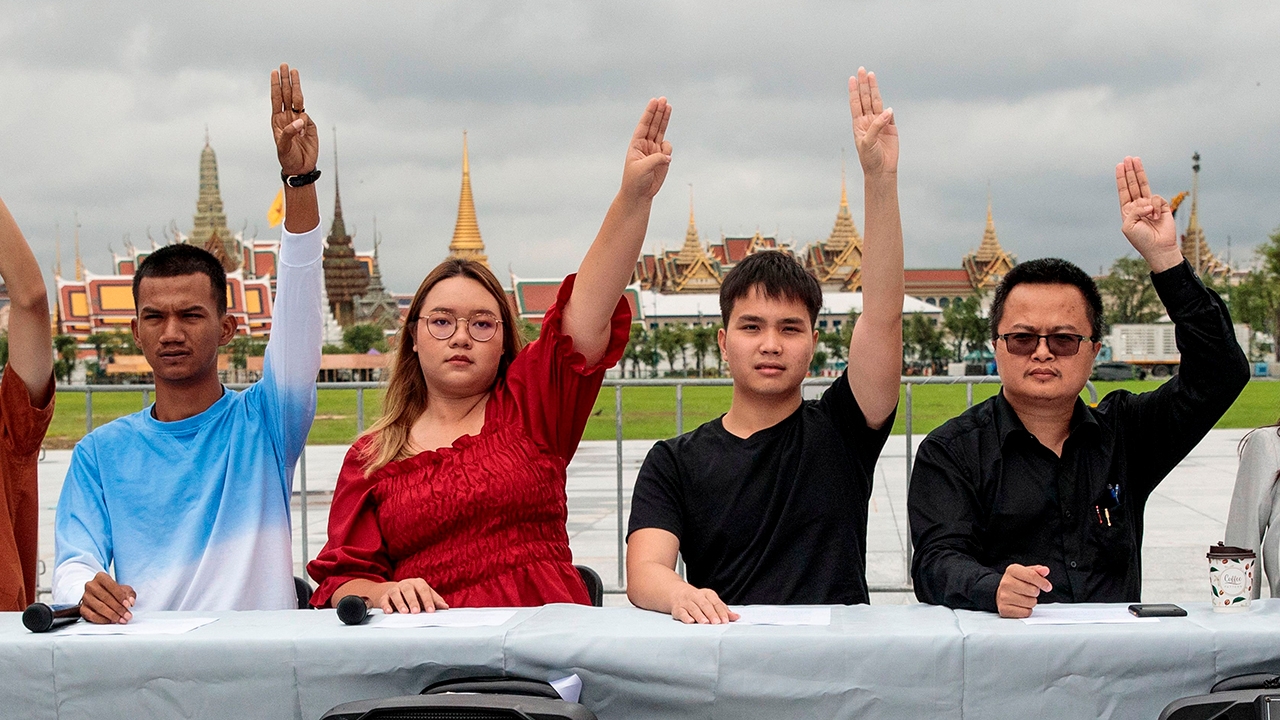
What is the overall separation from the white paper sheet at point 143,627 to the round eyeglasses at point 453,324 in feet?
2.22

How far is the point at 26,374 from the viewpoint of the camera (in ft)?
8.15

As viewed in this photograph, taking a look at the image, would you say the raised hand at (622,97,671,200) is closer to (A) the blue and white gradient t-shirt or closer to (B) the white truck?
(A) the blue and white gradient t-shirt

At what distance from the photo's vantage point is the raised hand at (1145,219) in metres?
2.13

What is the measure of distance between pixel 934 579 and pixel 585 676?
0.63 meters

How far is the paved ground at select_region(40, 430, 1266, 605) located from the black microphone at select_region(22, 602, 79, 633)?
3.61 meters

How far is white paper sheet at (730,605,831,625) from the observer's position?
5.87ft

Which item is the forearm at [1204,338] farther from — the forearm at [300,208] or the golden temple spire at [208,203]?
the golden temple spire at [208,203]

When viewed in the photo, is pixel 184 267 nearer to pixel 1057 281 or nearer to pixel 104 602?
pixel 104 602

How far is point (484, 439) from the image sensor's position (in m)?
2.20

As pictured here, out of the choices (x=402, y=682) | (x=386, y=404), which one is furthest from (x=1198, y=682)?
(x=386, y=404)

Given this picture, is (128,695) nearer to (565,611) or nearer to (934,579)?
(565,611)

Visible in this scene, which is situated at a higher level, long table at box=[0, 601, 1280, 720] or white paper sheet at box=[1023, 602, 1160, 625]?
white paper sheet at box=[1023, 602, 1160, 625]

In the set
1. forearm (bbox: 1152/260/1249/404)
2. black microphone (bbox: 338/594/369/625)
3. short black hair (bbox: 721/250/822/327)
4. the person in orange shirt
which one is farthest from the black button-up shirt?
the person in orange shirt

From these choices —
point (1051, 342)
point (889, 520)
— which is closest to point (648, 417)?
point (889, 520)
